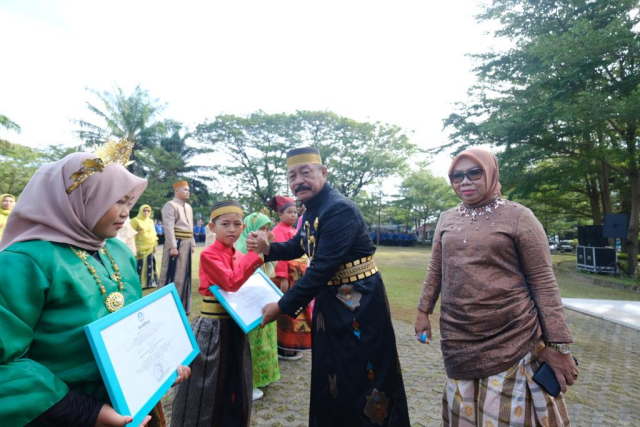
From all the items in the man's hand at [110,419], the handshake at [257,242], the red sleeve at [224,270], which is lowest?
the man's hand at [110,419]

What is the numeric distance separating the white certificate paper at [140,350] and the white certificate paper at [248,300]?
0.78 metres

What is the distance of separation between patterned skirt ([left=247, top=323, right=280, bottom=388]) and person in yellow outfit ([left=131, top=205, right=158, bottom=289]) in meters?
6.11

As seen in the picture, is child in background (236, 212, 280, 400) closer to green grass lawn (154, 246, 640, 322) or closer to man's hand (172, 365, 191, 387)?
man's hand (172, 365, 191, 387)

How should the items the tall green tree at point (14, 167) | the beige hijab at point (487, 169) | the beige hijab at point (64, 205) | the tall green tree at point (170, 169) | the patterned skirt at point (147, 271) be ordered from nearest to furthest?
1. the beige hijab at point (64, 205)
2. the beige hijab at point (487, 169)
3. the patterned skirt at point (147, 271)
4. the tall green tree at point (14, 167)
5. the tall green tree at point (170, 169)

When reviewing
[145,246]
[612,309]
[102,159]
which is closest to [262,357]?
[102,159]

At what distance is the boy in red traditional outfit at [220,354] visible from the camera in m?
2.64

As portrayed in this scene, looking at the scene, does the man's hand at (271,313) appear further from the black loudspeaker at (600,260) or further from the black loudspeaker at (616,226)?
the black loudspeaker at (600,260)

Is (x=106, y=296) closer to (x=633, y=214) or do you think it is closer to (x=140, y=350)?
(x=140, y=350)

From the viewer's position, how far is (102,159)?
1.51m

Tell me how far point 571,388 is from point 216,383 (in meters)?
3.70

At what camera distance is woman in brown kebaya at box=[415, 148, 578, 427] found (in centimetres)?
193

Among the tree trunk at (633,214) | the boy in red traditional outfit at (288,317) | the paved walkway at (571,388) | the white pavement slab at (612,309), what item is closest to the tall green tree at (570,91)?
the tree trunk at (633,214)

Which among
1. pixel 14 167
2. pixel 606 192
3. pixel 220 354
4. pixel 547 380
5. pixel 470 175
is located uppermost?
pixel 14 167

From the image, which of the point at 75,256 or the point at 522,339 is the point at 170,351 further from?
the point at 522,339
